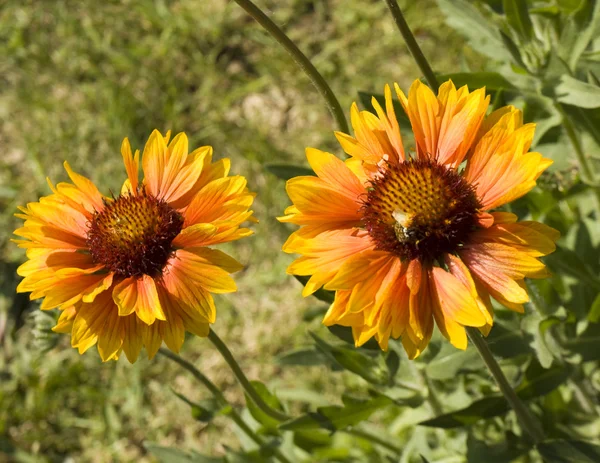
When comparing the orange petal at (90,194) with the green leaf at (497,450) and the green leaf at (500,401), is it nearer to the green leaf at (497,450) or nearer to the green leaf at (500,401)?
the green leaf at (500,401)

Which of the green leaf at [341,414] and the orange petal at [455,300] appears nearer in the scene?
the orange petal at [455,300]

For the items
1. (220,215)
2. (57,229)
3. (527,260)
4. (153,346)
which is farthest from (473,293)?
(57,229)

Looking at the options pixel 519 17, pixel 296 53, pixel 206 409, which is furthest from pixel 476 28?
pixel 206 409

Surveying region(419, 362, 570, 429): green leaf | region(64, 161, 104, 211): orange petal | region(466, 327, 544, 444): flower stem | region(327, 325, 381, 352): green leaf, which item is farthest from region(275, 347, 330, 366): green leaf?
region(64, 161, 104, 211): orange petal

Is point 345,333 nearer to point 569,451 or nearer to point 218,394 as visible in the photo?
point 218,394

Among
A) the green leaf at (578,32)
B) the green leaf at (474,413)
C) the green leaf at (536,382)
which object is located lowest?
the green leaf at (474,413)

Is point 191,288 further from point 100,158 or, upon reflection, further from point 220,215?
point 100,158

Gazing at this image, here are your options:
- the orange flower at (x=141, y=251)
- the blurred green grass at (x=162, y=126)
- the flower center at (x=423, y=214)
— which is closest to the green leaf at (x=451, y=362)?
the flower center at (x=423, y=214)

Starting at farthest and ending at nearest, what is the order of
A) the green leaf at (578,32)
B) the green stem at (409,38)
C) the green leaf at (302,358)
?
the green leaf at (302,358) < the green leaf at (578,32) < the green stem at (409,38)
